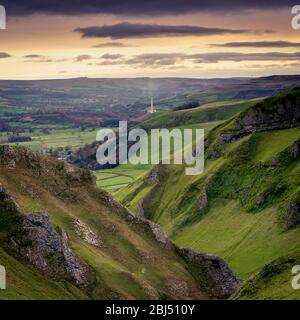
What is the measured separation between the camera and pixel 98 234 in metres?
96.5

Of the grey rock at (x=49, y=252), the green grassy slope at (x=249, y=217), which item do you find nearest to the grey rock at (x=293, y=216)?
the green grassy slope at (x=249, y=217)

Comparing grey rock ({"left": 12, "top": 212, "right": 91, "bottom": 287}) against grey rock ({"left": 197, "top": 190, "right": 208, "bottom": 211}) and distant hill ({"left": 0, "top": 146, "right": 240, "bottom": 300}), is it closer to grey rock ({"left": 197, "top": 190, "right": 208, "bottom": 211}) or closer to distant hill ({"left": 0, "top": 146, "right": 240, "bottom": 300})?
distant hill ({"left": 0, "top": 146, "right": 240, "bottom": 300})

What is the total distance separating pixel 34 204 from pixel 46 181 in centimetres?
857

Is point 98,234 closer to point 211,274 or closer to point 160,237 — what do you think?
point 160,237

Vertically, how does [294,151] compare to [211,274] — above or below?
above

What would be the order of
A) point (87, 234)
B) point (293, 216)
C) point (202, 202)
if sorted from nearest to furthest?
1. point (87, 234)
2. point (293, 216)
3. point (202, 202)

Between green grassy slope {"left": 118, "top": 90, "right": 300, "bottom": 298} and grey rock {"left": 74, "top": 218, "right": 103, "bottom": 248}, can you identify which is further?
green grassy slope {"left": 118, "top": 90, "right": 300, "bottom": 298}

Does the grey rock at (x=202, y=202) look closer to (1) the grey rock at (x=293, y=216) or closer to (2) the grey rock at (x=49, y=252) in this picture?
(1) the grey rock at (x=293, y=216)

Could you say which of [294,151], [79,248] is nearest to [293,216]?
[294,151]

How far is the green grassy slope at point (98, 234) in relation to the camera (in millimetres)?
79562

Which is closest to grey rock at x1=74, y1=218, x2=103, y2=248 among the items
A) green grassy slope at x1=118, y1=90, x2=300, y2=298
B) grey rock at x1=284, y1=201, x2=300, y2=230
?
green grassy slope at x1=118, y1=90, x2=300, y2=298

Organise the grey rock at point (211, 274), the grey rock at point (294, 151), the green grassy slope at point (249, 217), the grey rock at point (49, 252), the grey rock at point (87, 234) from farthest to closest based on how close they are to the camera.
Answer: the grey rock at point (294, 151) → the green grassy slope at point (249, 217) → the grey rock at point (211, 274) → the grey rock at point (87, 234) → the grey rock at point (49, 252)

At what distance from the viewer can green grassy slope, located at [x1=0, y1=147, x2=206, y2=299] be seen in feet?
261

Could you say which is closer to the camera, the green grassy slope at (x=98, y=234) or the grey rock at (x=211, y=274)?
the green grassy slope at (x=98, y=234)
